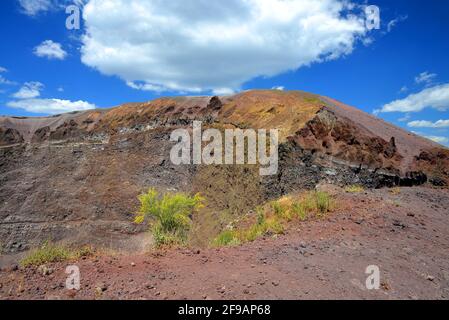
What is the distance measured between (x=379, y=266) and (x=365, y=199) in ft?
13.3

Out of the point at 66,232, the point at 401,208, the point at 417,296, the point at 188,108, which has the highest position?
the point at 188,108

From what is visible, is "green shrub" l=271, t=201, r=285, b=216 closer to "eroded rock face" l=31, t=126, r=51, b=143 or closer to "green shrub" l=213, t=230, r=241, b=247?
"green shrub" l=213, t=230, r=241, b=247

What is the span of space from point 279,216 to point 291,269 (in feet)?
12.7

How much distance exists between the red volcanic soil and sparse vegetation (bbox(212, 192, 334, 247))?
16.8 inches

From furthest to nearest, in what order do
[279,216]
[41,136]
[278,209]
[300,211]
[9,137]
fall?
1. [9,137]
2. [41,136]
3. [278,209]
4. [279,216]
5. [300,211]

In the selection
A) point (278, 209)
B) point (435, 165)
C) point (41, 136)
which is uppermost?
point (41, 136)

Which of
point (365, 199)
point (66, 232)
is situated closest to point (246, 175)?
point (365, 199)

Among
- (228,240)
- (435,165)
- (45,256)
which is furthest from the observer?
(435,165)

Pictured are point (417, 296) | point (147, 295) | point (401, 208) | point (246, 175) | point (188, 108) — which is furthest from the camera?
point (188, 108)

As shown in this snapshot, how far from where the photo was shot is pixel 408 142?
20781 mm

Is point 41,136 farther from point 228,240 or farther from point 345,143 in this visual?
point 228,240

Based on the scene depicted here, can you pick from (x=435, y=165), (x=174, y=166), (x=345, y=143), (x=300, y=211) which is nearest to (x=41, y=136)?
(x=174, y=166)

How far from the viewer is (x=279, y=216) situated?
10055mm
